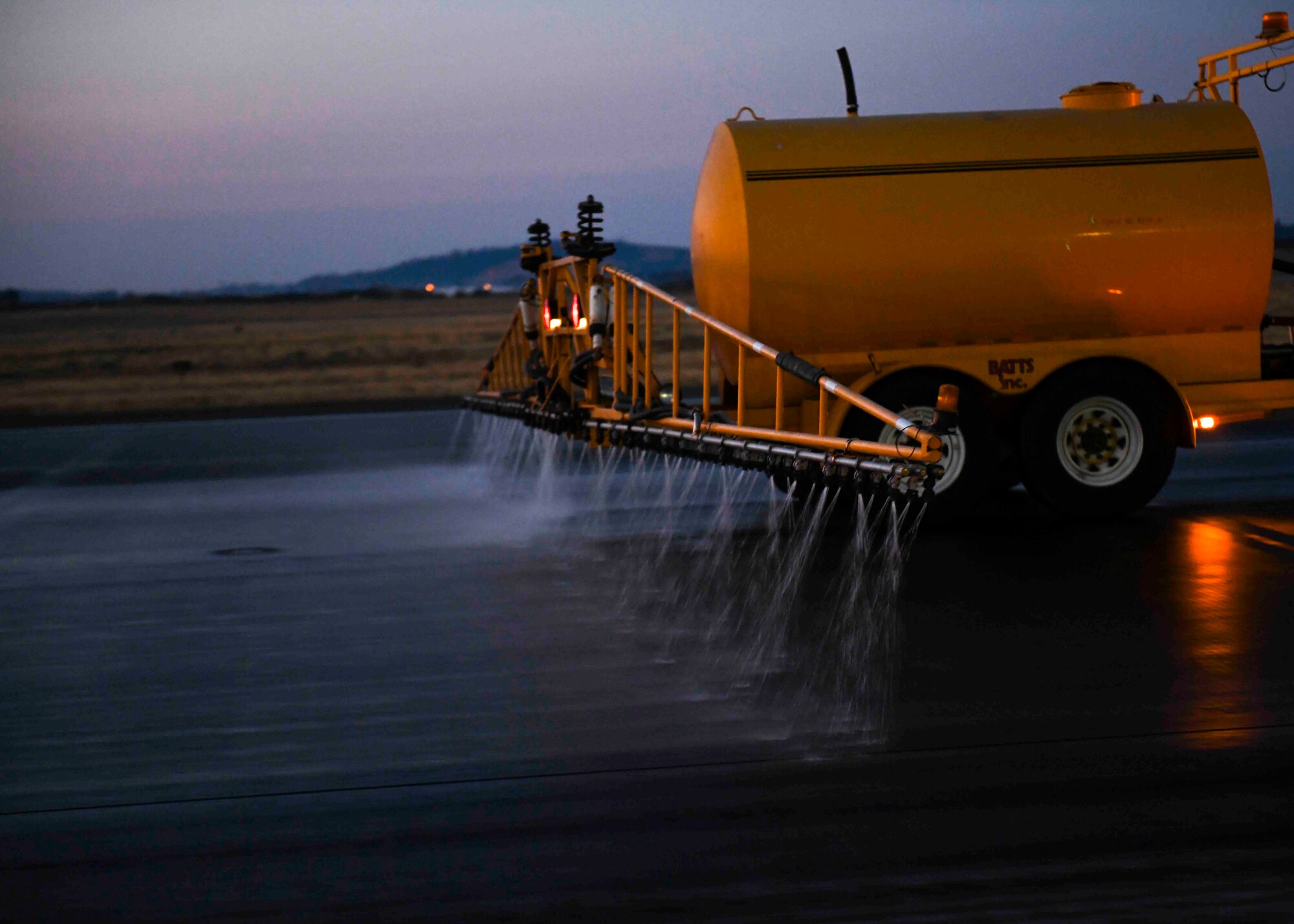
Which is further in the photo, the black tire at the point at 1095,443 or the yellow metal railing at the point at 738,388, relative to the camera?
the black tire at the point at 1095,443

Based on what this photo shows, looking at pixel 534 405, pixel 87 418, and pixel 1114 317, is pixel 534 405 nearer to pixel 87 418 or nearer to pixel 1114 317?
pixel 1114 317

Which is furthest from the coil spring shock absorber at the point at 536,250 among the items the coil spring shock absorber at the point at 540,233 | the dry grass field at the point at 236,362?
the dry grass field at the point at 236,362

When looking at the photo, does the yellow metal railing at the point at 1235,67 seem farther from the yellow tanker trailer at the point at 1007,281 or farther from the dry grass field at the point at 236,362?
the dry grass field at the point at 236,362

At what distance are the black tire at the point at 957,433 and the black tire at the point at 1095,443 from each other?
13.7 inches

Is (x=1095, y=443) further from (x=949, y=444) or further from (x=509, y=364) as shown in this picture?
(x=509, y=364)

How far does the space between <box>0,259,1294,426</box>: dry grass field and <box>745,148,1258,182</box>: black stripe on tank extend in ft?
5.10

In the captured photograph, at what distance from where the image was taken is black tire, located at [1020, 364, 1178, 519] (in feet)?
37.2

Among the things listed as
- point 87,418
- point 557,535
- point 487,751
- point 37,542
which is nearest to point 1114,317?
point 557,535

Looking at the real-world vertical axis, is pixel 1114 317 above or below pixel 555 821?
above

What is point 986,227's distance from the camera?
11172 mm

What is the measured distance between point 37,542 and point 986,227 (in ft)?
25.2

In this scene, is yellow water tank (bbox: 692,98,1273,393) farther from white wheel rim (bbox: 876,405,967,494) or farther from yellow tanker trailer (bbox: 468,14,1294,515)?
white wheel rim (bbox: 876,405,967,494)

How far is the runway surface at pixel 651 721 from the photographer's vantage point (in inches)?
178

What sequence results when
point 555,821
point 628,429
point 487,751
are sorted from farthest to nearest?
point 628,429
point 487,751
point 555,821
